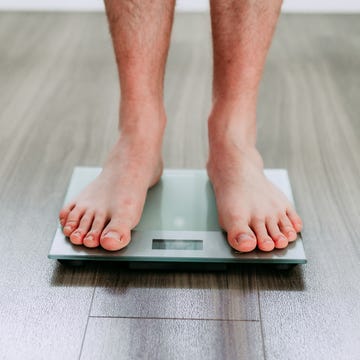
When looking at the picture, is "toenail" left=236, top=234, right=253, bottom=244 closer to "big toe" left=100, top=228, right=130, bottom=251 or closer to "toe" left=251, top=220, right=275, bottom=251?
"toe" left=251, top=220, right=275, bottom=251

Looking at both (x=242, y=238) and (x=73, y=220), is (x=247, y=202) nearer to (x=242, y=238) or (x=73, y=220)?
(x=242, y=238)

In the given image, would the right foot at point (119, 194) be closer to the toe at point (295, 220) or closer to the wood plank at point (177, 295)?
the wood plank at point (177, 295)

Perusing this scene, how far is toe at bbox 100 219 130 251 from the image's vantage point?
85cm

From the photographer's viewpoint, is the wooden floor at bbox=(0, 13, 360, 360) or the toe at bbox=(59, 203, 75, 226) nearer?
the wooden floor at bbox=(0, 13, 360, 360)

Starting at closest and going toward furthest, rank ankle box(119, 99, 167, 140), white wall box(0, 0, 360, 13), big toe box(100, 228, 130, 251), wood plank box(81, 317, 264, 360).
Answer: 1. wood plank box(81, 317, 264, 360)
2. big toe box(100, 228, 130, 251)
3. ankle box(119, 99, 167, 140)
4. white wall box(0, 0, 360, 13)

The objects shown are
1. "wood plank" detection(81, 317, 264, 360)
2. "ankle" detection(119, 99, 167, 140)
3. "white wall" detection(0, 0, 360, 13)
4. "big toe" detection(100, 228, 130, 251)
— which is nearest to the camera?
"wood plank" detection(81, 317, 264, 360)

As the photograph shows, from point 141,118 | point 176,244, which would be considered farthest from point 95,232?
point 141,118

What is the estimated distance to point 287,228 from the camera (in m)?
0.88

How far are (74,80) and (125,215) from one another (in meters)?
0.72

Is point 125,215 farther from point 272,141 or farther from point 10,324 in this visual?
point 272,141

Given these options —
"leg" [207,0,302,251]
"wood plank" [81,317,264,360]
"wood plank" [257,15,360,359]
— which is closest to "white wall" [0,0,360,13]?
"wood plank" [257,15,360,359]

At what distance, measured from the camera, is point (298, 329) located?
78 cm

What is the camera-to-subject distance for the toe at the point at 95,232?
0.86m

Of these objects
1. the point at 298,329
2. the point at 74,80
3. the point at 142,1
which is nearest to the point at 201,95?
the point at 74,80
